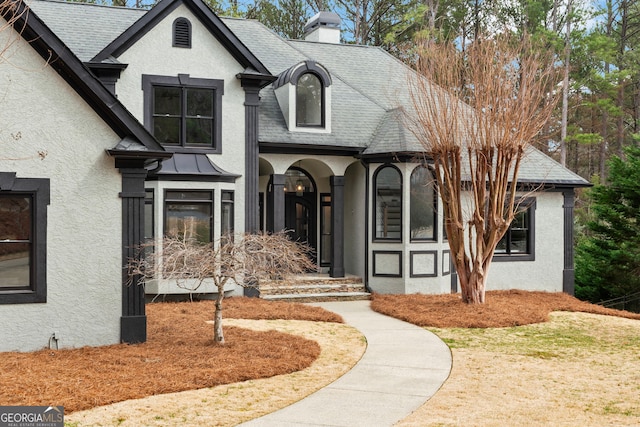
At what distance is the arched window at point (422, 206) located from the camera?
17703 millimetres

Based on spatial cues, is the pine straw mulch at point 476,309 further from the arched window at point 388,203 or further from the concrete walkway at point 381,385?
the arched window at point 388,203

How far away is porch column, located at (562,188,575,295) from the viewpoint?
66.0 feet

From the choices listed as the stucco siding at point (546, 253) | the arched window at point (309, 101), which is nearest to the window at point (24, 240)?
the arched window at point (309, 101)

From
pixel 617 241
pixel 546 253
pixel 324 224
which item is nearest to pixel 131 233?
pixel 324 224

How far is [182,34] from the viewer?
53.1ft

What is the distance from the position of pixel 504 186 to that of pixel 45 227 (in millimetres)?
9589

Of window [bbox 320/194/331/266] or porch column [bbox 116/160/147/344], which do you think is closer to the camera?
porch column [bbox 116/160/147/344]

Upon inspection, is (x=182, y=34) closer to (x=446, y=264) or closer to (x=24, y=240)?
(x=24, y=240)

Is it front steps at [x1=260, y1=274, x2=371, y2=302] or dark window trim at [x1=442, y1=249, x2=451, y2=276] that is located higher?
dark window trim at [x1=442, y1=249, x2=451, y2=276]

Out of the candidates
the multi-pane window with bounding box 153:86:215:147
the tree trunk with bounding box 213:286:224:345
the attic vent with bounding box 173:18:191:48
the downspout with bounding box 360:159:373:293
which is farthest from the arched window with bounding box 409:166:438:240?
the tree trunk with bounding box 213:286:224:345

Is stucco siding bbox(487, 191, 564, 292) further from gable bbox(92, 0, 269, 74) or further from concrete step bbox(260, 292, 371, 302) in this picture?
gable bbox(92, 0, 269, 74)

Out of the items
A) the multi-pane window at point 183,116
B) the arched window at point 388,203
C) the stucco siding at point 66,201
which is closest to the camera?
the stucco siding at point 66,201

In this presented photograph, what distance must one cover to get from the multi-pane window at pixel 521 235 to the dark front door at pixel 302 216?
5340 mm

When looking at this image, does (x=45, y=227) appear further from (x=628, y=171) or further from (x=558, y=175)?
(x=628, y=171)
